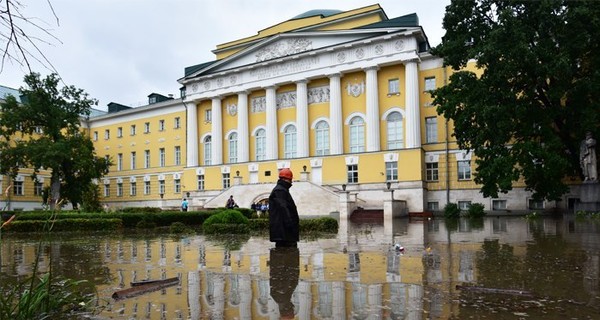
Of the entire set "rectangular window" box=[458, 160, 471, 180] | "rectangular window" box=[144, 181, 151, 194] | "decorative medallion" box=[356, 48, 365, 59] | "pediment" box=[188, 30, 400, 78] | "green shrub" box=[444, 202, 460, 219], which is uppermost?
"pediment" box=[188, 30, 400, 78]

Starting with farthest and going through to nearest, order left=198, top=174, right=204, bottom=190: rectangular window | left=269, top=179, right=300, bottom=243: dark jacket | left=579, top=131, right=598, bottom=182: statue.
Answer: left=198, top=174, right=204, bottom=190: rectangular window, left=579, top=131, right=598, bottom=182: statue, left=269, top=179, right=300, bottom=243: dark jacket

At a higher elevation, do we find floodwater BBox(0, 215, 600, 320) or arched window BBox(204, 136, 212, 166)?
arched window BBox(204, 136, 212, 166)

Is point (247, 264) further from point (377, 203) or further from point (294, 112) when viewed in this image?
point (294, 112)

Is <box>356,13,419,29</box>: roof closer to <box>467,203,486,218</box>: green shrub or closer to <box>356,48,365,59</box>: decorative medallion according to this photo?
<box>356,48,365,59</box>: decorative medallion

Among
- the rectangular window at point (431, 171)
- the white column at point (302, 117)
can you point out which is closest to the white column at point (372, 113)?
the rectangular window at point (431, 171)

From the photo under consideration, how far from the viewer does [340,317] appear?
173 inches

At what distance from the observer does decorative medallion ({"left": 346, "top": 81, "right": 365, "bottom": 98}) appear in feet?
142

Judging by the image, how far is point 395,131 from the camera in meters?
41.7

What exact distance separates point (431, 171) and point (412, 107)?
5832 millimetres

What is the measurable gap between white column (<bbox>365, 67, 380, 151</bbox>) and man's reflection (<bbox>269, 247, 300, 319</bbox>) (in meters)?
31.9

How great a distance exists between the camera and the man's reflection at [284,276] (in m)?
4.91

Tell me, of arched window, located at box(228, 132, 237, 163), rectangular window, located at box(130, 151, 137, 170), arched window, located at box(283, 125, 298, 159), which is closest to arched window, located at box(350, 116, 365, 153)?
arched window, located at box(283, 125, 298, 159)

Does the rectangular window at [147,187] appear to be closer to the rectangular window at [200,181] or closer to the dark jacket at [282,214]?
the rectangular window at [200,181]

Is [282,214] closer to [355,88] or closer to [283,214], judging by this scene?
[283,214]
